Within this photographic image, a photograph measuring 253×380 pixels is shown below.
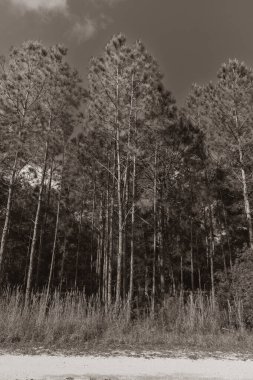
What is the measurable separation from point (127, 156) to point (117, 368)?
8486 millimetres

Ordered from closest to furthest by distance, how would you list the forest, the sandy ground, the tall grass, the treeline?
1. the sandy ground
2. the tall grass
3. the forest
4. the treeline

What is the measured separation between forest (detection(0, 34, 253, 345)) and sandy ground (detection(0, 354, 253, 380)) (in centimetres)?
130

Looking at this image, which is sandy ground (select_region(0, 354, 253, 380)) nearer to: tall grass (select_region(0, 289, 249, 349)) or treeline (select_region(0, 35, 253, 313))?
tall grass (select_region(0, 289, 249, 349))

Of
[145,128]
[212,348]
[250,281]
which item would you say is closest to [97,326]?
[212,348]

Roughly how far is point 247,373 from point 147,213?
14402 mm

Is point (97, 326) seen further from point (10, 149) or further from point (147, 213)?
point (147, 213)

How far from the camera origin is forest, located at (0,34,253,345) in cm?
769

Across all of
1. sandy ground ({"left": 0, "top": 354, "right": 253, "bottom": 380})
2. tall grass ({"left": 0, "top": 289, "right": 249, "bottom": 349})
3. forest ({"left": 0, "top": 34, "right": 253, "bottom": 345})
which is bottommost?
sandy ground ({"left": 0, "top": 354, "right": 253, "bottom": 380})

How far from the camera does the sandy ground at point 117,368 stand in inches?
146

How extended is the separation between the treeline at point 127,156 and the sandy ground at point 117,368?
4.29 metres

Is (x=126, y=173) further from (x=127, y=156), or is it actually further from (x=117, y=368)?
(x=117, y=368)

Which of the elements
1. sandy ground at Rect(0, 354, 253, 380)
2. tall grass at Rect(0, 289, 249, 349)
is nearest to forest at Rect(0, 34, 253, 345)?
tall grass at Rect(0, 289, 249, 349)

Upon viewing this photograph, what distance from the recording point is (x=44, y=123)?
1288cm

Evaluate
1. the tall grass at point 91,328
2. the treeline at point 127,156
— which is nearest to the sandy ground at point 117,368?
the tall grass at point 91,328
